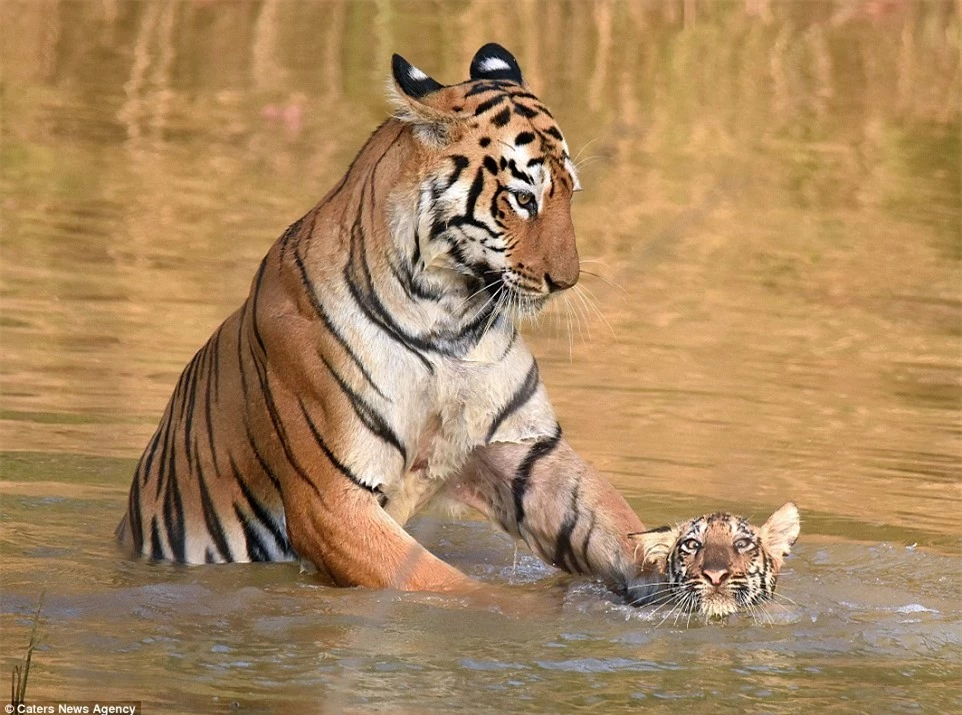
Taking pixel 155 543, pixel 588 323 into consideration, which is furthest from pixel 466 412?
pixel 588 323

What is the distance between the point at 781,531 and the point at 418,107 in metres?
1.46

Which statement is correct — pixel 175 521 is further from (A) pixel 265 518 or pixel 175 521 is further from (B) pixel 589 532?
(B) pixel 589 532

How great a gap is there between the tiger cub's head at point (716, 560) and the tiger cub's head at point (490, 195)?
2.31ft

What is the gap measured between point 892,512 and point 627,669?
2.28 metres

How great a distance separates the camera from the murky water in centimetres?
469

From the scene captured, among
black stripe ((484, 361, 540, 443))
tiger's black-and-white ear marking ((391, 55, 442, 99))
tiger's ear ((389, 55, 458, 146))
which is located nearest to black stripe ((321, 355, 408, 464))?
black stripe ((484, 361, 540, 443))

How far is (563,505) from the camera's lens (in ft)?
17.5

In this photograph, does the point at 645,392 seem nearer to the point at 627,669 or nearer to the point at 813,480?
the point at 813,480

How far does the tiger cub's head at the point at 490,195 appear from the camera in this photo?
497cm

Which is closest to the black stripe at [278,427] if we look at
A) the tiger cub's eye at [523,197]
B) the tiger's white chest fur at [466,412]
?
the tiger's white chest fur at [466,412]

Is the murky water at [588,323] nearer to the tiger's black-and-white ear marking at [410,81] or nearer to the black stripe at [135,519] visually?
the black stripe at [135,519]

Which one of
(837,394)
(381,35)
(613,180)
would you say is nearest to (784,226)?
(613,180)

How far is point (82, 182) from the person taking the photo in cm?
1242

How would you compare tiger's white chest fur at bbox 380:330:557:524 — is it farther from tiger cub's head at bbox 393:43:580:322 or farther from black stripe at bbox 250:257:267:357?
black stripe at bbox 250:257:267:357
